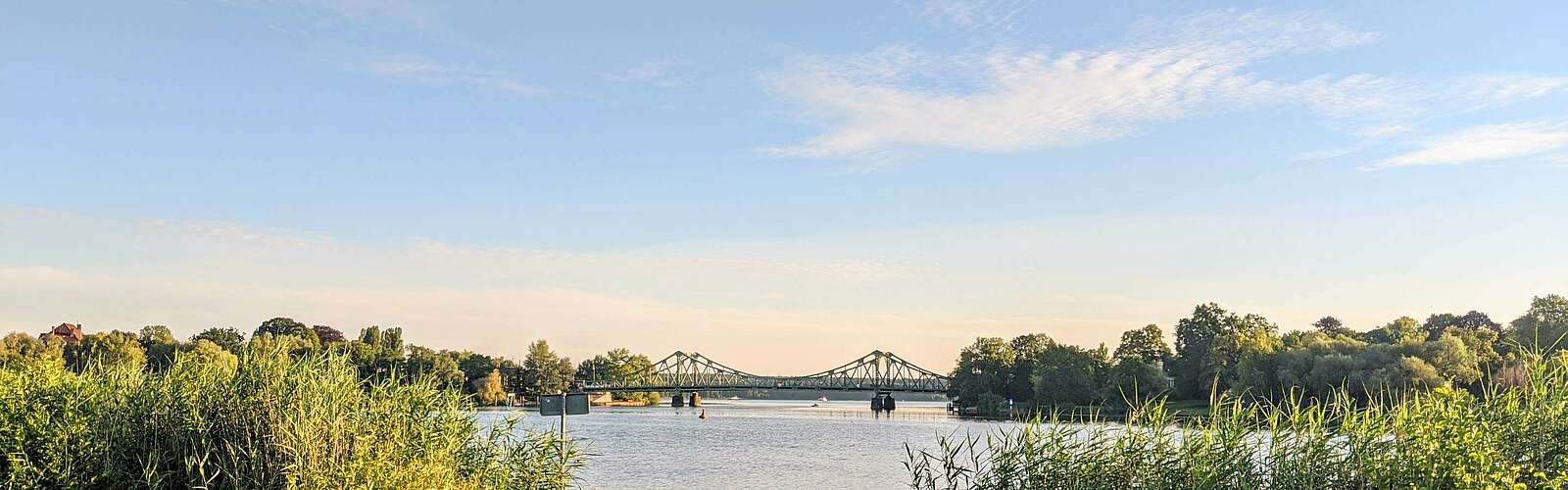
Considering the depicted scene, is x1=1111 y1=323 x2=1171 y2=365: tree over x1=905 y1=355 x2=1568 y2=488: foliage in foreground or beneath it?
over

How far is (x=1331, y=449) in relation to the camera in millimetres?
13578

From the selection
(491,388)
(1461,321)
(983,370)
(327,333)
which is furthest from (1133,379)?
(327,333)

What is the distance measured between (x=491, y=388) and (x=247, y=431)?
102 metres

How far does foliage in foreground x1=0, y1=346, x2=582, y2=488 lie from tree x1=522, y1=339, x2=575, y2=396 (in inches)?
4651

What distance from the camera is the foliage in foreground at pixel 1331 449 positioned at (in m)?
12.3

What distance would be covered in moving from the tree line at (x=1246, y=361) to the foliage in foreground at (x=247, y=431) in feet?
114

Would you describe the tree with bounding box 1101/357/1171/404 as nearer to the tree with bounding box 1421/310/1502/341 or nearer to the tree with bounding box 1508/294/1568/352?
the tree with bounding box 1508/294/1568/352

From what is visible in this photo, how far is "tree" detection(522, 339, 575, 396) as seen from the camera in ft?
454

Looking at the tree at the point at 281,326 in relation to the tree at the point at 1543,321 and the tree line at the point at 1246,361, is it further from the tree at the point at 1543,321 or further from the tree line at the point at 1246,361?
the tree at the point at 1543,321

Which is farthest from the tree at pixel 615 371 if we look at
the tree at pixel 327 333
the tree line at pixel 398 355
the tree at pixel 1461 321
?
the tree at pixel 1461 321

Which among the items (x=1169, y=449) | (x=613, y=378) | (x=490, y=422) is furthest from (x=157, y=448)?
(x=613, y=378)

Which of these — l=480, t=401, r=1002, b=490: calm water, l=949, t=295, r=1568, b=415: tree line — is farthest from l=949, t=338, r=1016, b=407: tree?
l=480, t=401, r=1002, b=490: calm water

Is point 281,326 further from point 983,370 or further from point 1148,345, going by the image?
point 1148,345

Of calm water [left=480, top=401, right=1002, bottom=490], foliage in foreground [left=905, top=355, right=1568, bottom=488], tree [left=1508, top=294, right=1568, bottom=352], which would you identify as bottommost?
calm water [left=480, top=401, right=1002, bottom=490]
